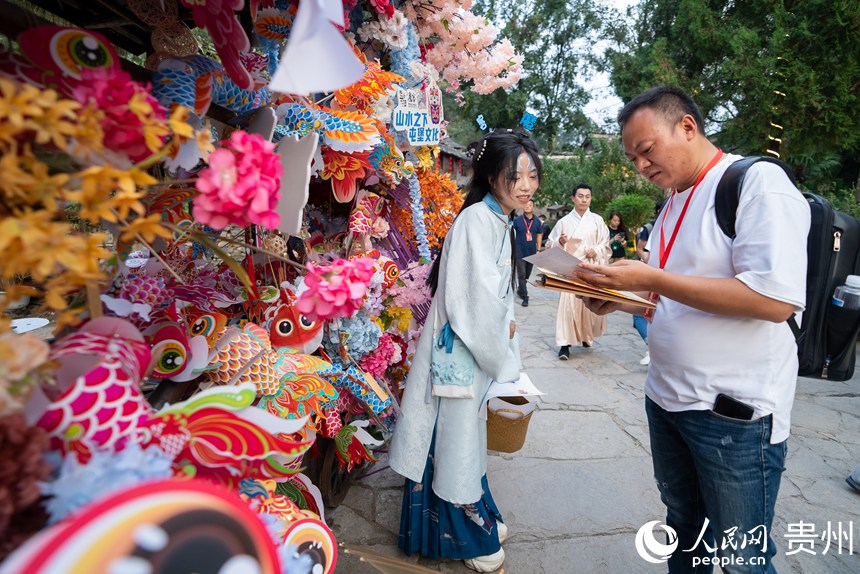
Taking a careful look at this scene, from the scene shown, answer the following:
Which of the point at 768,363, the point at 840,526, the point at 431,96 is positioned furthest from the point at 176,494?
the point at 840,526

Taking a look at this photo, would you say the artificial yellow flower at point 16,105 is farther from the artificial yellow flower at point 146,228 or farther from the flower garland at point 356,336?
the flower garland at point 356,336

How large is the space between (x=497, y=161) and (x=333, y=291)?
136 centimetres

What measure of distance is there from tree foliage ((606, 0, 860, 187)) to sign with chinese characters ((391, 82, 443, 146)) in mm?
5581

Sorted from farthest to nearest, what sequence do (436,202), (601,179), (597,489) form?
(601,179), (436,202), (597,489)

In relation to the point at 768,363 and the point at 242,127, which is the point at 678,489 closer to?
the point at 768,363

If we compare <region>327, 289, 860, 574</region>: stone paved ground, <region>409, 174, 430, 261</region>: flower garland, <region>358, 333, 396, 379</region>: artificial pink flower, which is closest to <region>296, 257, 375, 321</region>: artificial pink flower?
<region>358, 333, 396, 379</region>: artificial pink flower

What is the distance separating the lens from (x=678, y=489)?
163cm

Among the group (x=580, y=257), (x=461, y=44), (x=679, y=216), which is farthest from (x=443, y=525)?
(x=580, y=257)

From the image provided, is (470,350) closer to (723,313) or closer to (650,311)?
(650,311)

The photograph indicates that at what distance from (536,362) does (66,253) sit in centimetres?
490

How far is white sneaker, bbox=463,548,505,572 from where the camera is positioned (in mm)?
2068

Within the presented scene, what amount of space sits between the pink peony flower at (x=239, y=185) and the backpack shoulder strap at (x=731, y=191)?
123 cm

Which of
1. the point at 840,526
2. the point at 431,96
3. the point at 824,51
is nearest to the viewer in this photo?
the point at 431,96

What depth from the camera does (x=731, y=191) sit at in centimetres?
130
